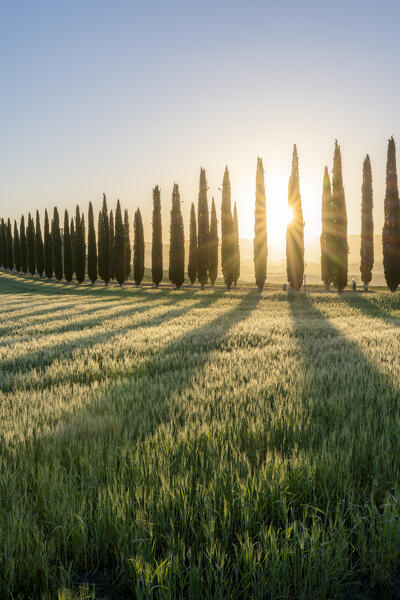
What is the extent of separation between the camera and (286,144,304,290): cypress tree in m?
34.1

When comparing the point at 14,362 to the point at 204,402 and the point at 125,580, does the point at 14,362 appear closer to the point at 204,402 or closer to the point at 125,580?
the point at 204,402

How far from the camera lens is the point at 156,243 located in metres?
43.1

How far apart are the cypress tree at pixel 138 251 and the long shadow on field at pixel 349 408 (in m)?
39.4

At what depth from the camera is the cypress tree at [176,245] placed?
130ft

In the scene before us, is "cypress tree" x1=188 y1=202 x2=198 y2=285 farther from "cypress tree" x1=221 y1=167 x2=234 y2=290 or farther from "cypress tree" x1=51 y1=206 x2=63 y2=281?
"cypress tree" x1=51 y1=206 x2=63 y2=281

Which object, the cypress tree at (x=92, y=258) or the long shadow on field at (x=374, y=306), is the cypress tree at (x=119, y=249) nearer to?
the cypress tree at (x=92, y=258)

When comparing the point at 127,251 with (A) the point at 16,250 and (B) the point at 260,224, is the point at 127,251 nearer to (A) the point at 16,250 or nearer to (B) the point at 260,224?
Result: (B) the point at 260,224

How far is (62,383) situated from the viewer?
5699 millimetres

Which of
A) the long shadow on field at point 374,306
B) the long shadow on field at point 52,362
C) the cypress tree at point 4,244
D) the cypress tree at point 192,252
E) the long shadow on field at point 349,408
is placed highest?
the cypress tree at point 4,244

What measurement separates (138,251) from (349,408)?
1714 inches

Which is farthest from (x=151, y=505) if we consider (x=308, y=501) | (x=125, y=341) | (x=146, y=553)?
(x=125, y=341)

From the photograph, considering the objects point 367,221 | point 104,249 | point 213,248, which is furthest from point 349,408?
point 104,249

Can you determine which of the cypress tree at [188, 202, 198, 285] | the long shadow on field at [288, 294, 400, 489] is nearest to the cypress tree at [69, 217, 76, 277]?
the cypress tree at [188, 202, 198, 285]

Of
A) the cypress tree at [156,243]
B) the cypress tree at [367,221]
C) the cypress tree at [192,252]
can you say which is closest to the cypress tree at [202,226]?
the cypress tree at [192,252]
